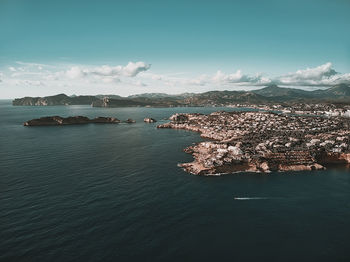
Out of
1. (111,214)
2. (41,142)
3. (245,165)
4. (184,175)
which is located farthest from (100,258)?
(41,142)

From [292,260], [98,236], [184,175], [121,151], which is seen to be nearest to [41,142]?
[121,151]

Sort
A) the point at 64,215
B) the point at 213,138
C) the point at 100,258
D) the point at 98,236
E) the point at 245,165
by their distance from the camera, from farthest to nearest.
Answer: the point at 213,138, the point at 245,165, the point at 64,215, the point at 98,236, the point at 100,258

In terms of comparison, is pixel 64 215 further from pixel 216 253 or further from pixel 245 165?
pixel 245 165

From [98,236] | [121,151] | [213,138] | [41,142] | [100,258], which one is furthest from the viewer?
[213,138]

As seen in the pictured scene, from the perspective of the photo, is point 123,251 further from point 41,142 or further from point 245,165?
point 41,142

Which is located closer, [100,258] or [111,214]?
[100,258]

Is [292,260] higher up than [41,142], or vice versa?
[41,142]
